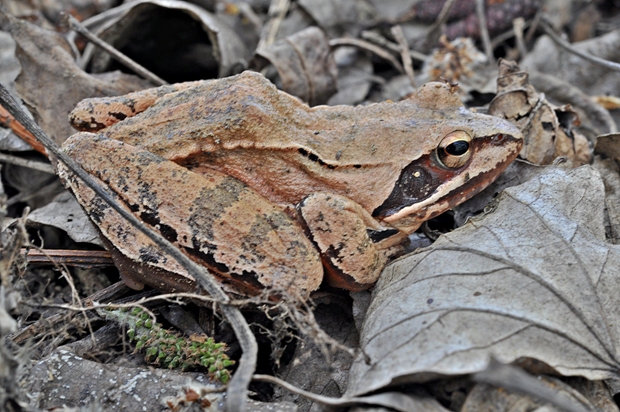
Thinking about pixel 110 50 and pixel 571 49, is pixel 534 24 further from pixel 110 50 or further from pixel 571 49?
pixel 110 50

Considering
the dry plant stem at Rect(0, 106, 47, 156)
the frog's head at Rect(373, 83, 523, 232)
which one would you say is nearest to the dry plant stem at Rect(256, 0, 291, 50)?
the dry plant stem at Rect(0, 106, 47, 156)

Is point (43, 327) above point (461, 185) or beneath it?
beneath

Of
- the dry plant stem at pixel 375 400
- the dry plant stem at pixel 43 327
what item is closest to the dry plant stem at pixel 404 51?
the dry plant stem at pixel 375 400

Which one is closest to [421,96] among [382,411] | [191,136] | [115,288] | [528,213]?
[528,213]

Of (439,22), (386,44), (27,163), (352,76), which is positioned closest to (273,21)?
(352,76)

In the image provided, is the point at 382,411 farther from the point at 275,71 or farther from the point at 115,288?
the point at 275,71

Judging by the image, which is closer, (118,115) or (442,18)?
(118,115)

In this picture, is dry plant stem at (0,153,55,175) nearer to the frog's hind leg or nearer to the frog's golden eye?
the frog's hind leg
